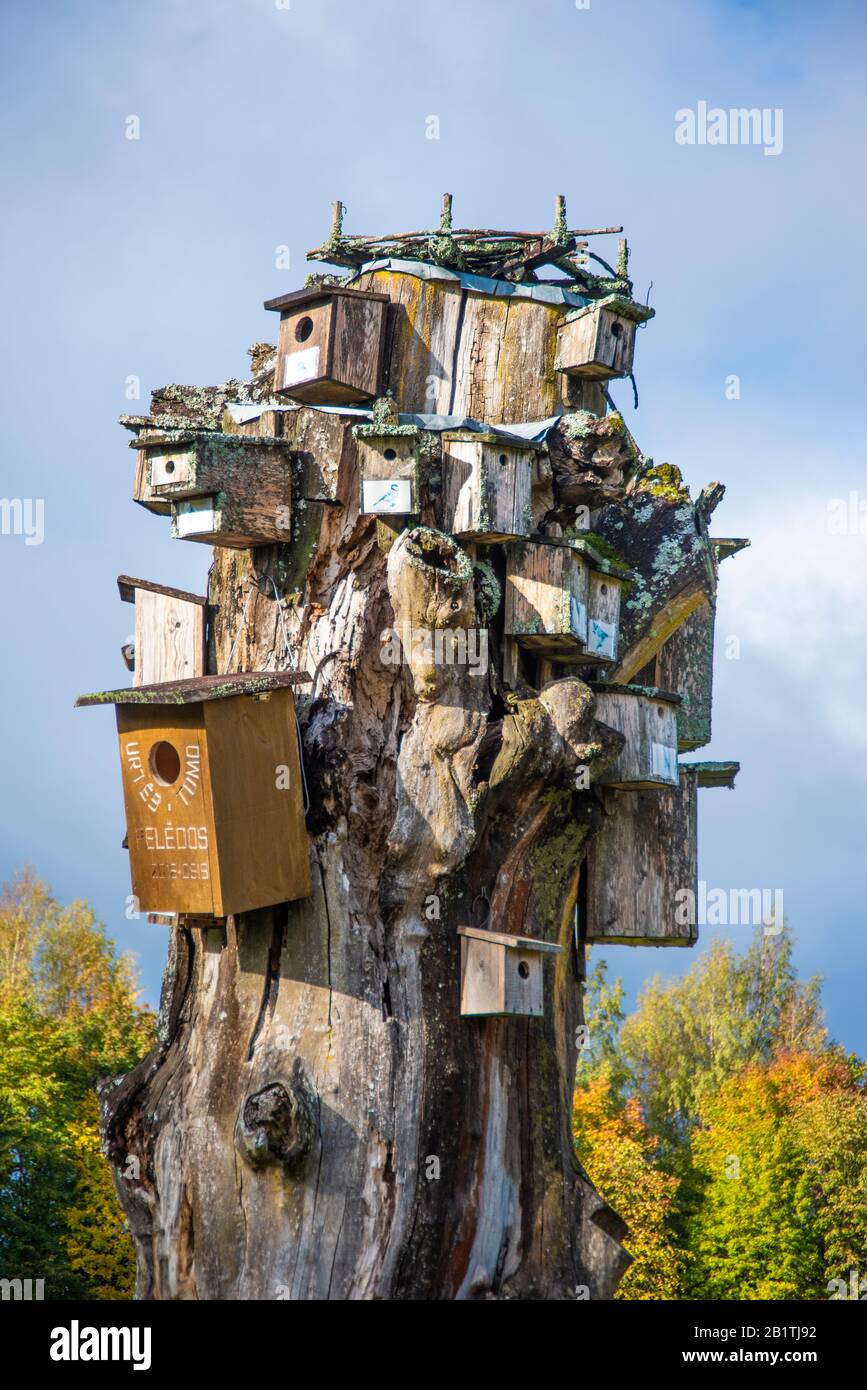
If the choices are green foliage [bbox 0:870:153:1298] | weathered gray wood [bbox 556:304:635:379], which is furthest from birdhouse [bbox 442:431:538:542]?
green foliage [bbox 0:870:153:1298]

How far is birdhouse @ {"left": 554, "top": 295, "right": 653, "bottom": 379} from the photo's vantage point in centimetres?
1170

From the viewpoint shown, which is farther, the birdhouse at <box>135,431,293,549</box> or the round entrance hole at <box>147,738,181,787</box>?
the birdhouse at <box>135,431,293,549</box>

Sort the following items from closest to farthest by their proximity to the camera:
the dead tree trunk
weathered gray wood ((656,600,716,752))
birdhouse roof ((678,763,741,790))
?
the dead tree trunk < birdhouse roof ((678,763,741,790)) < weathered gray wood ((656,600,716,752))

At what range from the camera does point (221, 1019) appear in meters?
10.5

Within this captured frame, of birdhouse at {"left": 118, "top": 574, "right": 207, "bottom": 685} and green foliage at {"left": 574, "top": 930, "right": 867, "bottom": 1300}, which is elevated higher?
birdhouse at {"left": 118, "top": 574, "right": 207, "bottom": 685}

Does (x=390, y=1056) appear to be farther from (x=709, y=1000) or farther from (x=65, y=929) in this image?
(x=709, y=1000)

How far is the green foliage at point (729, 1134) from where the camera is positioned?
92.1 ft

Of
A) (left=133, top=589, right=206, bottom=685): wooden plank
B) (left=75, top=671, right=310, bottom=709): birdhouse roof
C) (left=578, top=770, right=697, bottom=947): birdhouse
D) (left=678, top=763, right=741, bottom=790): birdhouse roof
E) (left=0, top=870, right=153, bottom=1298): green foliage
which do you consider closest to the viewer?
(left=75, top=671, right=310, bottom=709): birdhouse roof

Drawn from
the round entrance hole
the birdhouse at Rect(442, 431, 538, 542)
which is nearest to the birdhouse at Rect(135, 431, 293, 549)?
the birdhouse at Rect(442, 431, 538, 542)

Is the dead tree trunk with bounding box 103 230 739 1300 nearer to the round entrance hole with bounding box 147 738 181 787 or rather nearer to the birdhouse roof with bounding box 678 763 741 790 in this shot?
the round entrance hole with bounding box 147 738 181 787

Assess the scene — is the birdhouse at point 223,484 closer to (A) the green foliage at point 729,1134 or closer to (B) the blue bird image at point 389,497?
(B) the blue bird image at point 389,497

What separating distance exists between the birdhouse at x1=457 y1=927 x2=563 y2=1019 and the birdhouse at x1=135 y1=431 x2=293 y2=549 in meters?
2.68

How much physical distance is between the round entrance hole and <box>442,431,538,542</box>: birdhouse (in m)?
2.24
